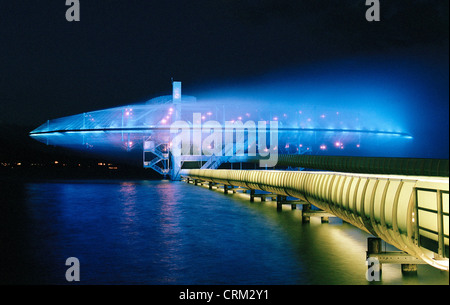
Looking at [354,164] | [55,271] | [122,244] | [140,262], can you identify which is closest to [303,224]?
[122,244]

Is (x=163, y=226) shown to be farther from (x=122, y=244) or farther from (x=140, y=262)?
(x=140, y=262)

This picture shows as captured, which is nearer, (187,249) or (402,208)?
(402,208)

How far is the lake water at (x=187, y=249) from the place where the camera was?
8.12 metres

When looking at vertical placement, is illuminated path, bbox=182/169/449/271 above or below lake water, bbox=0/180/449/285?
above

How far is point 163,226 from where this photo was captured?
14.8 meters

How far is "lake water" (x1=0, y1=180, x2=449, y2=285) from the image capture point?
8.12 m

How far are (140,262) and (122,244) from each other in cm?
226

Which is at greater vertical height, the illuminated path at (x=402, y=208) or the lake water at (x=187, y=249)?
the illuminated path at (x=402, y=208)

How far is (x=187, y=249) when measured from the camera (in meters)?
10.8

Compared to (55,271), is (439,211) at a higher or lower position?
higher

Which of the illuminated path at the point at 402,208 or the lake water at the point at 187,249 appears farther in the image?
the lake water at the point at 187,249

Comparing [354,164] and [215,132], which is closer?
[354,164]

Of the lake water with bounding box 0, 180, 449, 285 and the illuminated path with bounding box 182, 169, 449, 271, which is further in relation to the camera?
the lake water with bounding box 0, 180, 449, 285
